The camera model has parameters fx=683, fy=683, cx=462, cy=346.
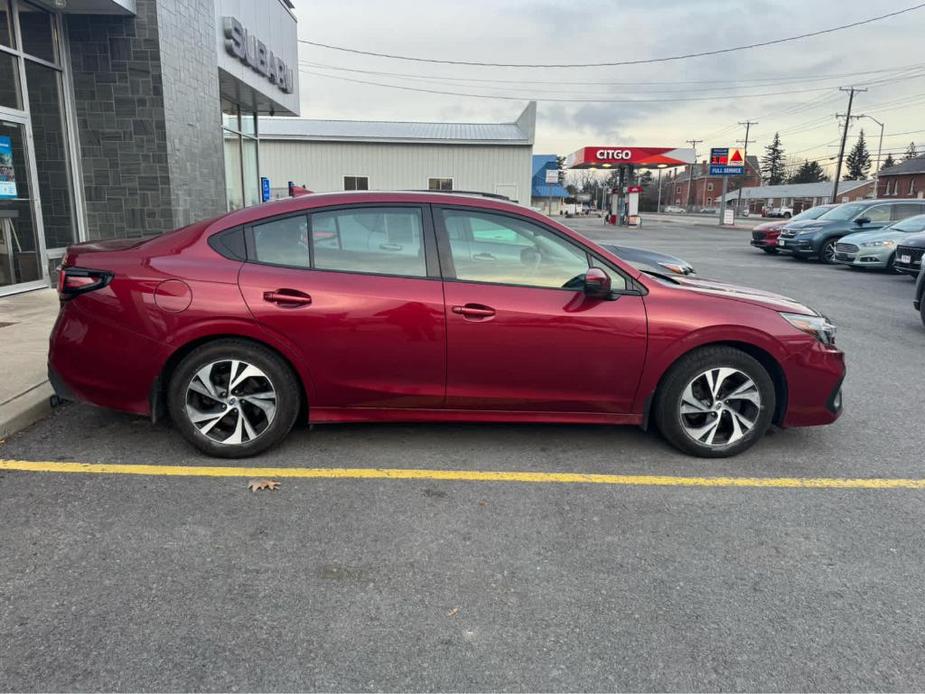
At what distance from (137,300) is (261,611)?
7.00 ft

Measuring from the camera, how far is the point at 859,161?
118 m

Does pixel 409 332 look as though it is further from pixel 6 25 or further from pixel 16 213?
pixel 6 25

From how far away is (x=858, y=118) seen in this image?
61.7 meters

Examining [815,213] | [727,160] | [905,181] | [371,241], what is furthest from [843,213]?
[905,181]

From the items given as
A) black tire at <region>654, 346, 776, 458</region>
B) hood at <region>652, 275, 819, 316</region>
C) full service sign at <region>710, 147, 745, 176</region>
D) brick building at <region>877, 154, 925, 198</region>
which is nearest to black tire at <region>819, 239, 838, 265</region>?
hood at <region>652, 275, 819, 316</region>

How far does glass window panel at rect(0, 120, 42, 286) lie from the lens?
877 centimetres

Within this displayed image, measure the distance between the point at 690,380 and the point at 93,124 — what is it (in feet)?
30.6

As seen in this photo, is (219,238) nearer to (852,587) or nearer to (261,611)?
(261,611)

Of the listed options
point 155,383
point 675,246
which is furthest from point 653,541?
point 675,246

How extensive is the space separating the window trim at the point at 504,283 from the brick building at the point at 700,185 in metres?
120

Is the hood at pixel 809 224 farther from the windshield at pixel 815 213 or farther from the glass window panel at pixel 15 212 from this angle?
the glass window panel at pixel 15 212

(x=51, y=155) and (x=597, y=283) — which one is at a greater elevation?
(x=51, y=155)

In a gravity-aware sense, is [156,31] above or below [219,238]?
above

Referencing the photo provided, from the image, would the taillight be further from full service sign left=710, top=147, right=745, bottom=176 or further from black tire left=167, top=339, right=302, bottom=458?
full service sign left=710, top=147, right=745, bottom=176
